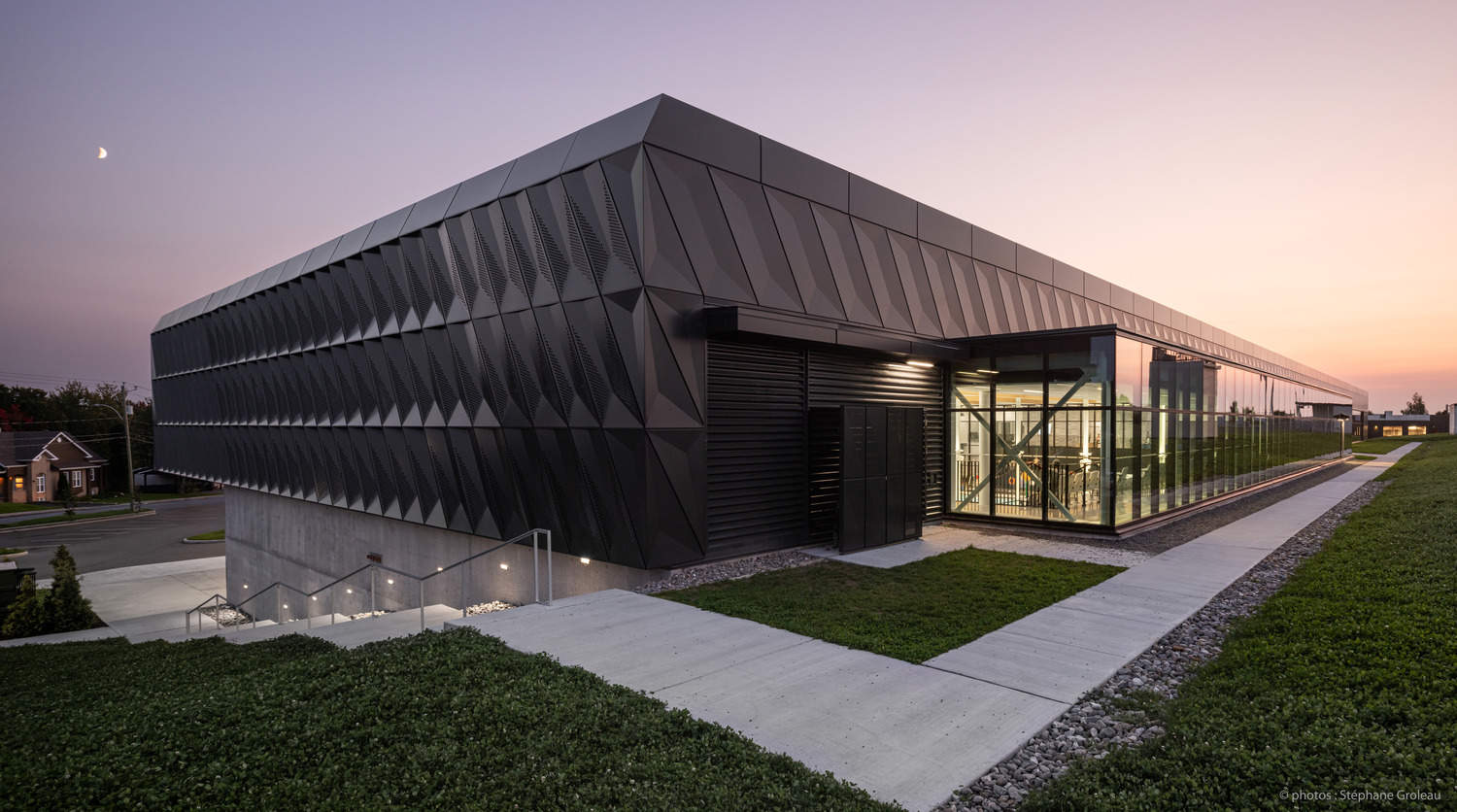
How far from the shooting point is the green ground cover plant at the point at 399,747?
375 centimetres

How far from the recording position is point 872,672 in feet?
19.5

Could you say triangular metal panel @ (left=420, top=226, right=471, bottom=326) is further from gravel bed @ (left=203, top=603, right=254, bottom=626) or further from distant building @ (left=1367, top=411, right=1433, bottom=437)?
distant building @ (left=1367, top=411, right=1433, bottom=437)

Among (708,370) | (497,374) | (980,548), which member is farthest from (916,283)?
(497,374)

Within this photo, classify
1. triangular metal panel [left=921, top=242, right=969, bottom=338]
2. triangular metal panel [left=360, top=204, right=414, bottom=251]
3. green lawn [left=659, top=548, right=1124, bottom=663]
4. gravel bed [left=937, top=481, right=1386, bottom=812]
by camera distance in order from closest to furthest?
gravel bed [left=937, top=481, right=1386, bottom=812] < green lawn [left=659, top=548, right=1124, bottom=663] < triangular metal panel [left=360, top=204, right=414, bottom=251] < triangular metal panel [left=921, top=242, right=969, bottom=338]

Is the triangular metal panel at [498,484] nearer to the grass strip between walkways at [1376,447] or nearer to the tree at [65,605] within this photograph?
the tree at [65,605]

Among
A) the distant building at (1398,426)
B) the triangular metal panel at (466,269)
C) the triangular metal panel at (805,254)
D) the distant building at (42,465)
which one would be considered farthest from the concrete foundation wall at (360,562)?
the distant building at (1398,426)

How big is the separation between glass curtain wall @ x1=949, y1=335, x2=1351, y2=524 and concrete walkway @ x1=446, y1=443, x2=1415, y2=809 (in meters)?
4.64

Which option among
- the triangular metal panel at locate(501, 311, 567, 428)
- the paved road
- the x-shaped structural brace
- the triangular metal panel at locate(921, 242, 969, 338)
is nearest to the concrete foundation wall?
the triangular metal panel at locate(501, 311, 567, 428)

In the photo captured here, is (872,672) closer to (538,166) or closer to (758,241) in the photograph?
(758,241)

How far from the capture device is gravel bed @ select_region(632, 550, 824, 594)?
1000cm

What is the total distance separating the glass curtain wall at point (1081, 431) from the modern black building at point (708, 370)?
0.20 feet

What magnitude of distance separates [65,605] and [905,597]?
25943 mm

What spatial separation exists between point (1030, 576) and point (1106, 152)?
17.0 m

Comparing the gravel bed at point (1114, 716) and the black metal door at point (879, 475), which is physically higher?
the black metal door at point (879, 475)
